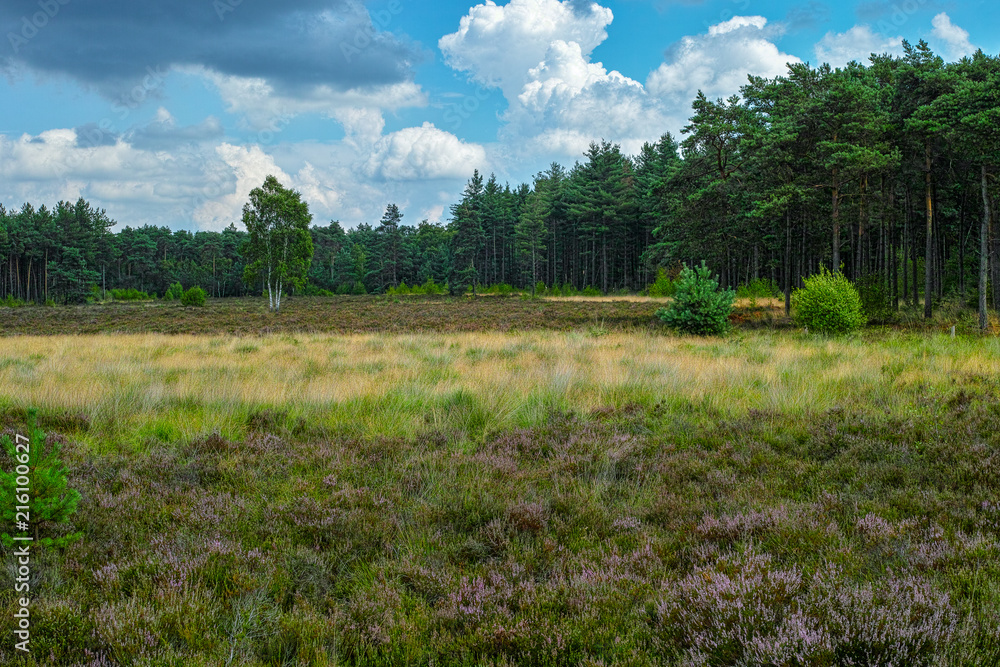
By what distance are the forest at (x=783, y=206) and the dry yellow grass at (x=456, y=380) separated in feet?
34.6

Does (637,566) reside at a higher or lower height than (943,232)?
lower

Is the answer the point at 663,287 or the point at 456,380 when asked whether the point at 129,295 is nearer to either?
the point at 663,287

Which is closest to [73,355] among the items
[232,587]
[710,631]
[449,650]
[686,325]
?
[232,587]

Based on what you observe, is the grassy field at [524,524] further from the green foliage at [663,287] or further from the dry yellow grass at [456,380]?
the green foliage at [663,287]

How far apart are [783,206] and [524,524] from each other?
2622cm

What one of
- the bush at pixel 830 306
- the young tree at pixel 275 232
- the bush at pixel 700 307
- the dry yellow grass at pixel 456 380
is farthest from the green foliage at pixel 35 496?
the young tree at pixel 275 232

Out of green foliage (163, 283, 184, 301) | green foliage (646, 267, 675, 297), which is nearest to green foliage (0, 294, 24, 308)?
green foliage (163, 283, 184, 301)

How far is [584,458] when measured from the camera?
5.86 metres

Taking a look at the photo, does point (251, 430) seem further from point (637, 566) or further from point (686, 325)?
point (686, 325)

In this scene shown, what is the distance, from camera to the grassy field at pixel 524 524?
9.50 ft

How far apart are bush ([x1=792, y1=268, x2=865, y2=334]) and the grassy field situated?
11047 millimetres

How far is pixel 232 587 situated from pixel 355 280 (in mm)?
91831

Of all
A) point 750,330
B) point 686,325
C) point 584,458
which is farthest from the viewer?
point 750,330

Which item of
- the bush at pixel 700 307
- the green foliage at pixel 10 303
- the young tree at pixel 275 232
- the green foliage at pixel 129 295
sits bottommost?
the bush at pixel 700 307
